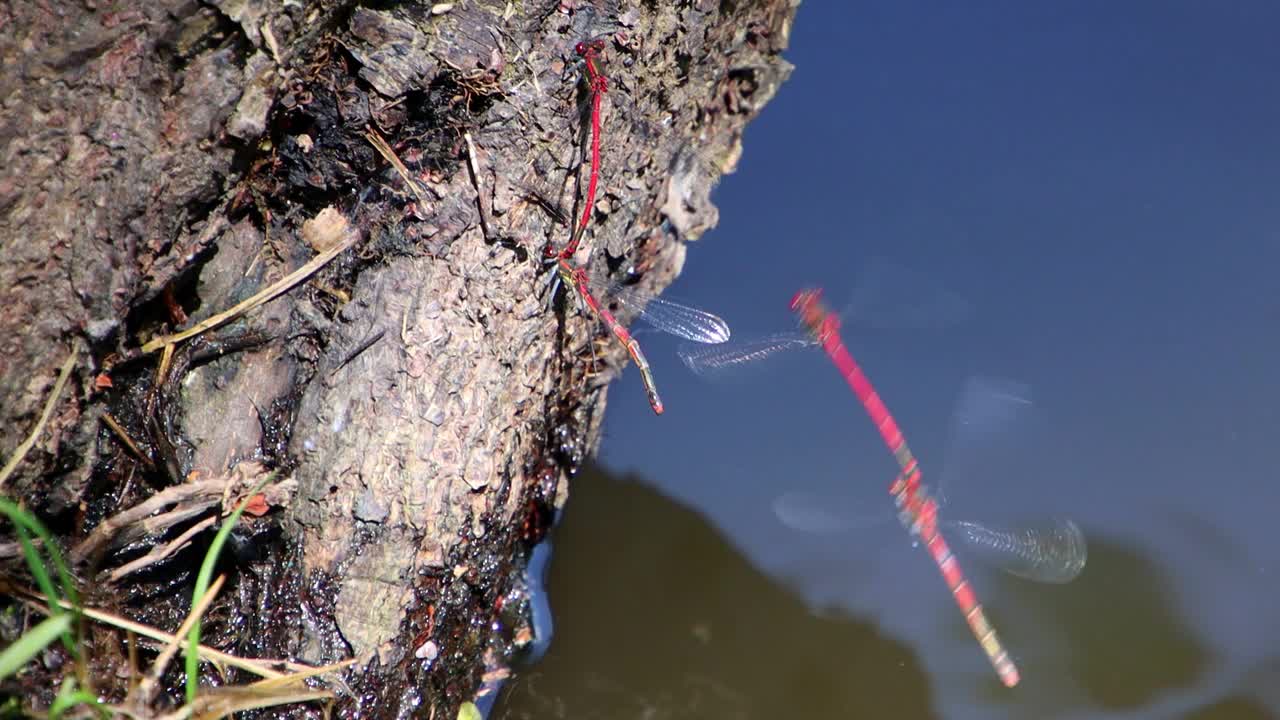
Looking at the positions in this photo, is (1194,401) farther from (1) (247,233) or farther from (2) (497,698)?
(1) (247,233)

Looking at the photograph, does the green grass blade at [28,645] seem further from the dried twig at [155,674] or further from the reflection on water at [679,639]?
the reflection on water at [679,639]

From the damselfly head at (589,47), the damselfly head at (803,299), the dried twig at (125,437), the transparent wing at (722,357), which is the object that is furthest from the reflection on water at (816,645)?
the damselfly head at (589,47)

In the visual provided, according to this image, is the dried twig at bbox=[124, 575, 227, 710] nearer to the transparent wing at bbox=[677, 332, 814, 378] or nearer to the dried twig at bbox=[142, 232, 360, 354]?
the dried twig at bbox=[142, 232, 360, 354]

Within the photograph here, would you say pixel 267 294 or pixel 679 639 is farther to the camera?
pixel 679 639

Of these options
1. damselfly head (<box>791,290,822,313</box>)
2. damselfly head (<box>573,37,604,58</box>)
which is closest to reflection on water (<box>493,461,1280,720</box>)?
damselfly head (<box>791,290,822,313</box>)

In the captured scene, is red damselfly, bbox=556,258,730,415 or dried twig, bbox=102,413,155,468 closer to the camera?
dried twig, bbox=102,413,155,468

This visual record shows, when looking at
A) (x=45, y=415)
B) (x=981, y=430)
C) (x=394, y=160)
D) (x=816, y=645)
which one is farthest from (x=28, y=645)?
(x=981, y=430)

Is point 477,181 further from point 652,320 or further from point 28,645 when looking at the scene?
point 28,645
